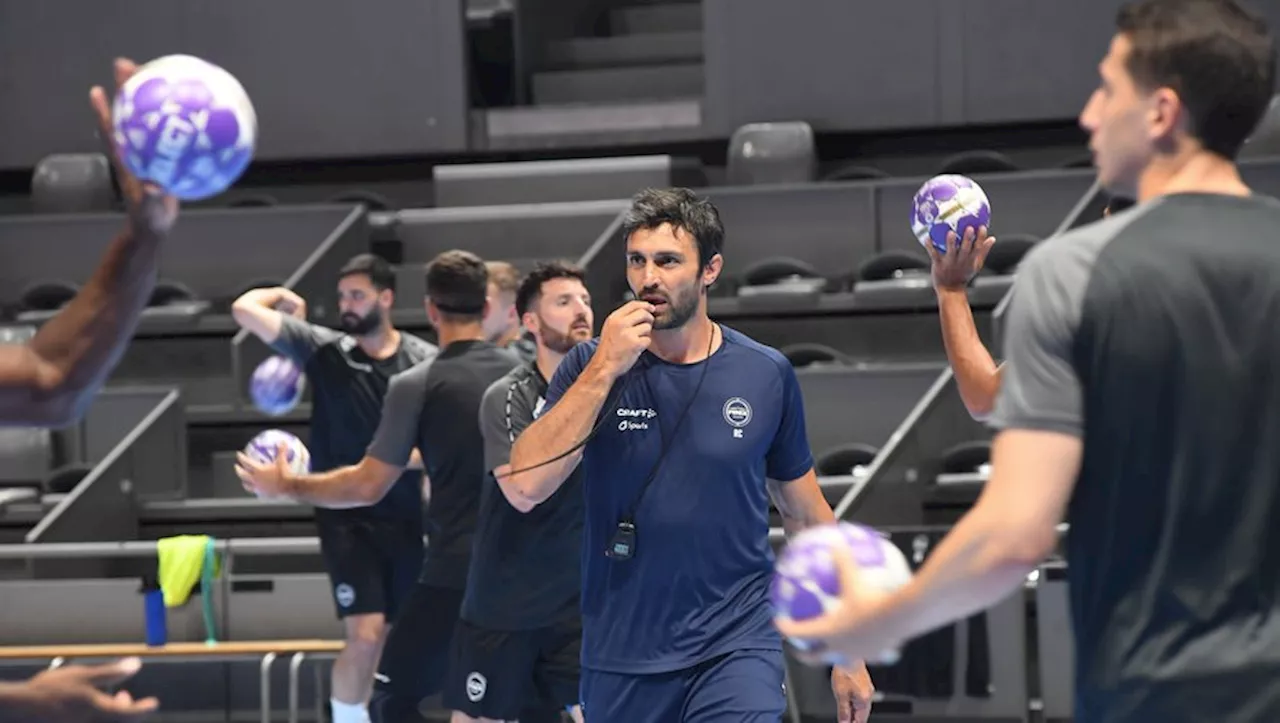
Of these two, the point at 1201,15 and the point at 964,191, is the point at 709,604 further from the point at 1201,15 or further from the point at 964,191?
the point at 1201,15

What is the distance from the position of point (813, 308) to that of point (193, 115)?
786 cm

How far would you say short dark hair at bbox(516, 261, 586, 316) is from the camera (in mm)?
6094

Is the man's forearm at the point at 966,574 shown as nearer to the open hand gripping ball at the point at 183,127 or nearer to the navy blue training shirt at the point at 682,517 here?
the open hand gripping ball at the point at 183,127

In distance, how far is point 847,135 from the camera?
13.1 meters

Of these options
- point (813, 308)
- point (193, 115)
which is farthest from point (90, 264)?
point (193, 115)

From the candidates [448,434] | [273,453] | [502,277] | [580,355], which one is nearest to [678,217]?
[580,355]

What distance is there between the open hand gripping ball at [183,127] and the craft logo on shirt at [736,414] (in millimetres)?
1837

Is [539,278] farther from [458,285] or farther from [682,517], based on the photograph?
[682,517]

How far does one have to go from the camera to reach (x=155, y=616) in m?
8.92

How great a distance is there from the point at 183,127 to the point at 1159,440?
1.53 m

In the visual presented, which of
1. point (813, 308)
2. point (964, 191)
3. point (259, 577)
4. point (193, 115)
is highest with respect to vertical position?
point (193, 115)

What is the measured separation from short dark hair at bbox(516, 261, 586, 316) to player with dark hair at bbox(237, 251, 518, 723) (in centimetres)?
66

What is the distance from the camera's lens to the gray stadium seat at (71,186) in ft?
41.8

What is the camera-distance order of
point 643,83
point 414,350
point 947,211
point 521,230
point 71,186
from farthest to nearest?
point 643,83, point 71,186, point 521,230, point 414,350, point 947,211
